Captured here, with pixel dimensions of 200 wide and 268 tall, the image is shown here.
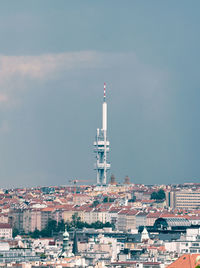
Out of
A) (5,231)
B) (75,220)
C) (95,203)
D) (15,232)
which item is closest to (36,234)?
(5,231)

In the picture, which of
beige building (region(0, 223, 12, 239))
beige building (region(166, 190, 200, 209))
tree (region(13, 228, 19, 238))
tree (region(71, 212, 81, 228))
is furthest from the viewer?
beige building (region(166, 190, 200, 209))

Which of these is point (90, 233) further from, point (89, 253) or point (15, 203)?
point (15, 203)

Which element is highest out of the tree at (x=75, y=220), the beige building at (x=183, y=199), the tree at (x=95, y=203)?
the beige building at (x=183, y=199)

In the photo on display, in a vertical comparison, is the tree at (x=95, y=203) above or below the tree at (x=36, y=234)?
above

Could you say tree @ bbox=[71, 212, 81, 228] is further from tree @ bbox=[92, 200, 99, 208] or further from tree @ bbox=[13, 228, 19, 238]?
tree @ bbox=[92, 200, 99, 208]

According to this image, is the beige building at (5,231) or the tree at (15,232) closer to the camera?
the beige building at (5,231)

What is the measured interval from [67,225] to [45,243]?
75.1 feet

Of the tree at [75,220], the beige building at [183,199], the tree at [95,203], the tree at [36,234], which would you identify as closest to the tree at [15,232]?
the tree at [36,234]

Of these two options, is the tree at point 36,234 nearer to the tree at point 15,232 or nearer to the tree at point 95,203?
the tree at point 15,232

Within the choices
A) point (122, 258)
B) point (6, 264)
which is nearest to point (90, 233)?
point (122, 258)

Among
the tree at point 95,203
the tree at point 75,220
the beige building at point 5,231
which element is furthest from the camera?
the tree at point 95,203

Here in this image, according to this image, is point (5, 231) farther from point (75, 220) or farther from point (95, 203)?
point (95, 203)

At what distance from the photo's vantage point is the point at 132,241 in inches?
4294

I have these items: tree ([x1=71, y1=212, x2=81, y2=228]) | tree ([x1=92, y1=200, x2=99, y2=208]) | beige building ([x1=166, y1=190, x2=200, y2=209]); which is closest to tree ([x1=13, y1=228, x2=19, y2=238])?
tree ([x1=71, y1=212, x2=81, y2=228])
